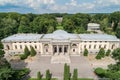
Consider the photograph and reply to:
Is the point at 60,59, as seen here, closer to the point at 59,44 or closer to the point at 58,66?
the point at 58,66

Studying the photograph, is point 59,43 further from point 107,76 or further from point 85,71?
point 107,76

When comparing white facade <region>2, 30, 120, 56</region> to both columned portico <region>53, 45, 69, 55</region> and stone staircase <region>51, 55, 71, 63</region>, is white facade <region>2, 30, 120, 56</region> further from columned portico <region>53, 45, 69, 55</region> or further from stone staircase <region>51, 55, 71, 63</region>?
stone staircase <region>51, 55, 71, 63</region>

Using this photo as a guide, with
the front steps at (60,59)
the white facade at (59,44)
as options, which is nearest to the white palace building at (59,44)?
the white facade at (59,44)

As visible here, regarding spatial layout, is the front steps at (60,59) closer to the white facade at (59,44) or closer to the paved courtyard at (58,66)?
the paved courtyard at (58,66)

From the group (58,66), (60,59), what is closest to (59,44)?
(60,59)

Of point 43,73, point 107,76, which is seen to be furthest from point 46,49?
point 107,76

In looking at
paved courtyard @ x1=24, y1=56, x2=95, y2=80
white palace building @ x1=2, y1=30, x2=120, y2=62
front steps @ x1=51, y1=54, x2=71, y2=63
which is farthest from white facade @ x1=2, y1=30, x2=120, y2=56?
paved courtyard @ x1=24, y1=56, x2=95, y2=80
